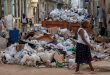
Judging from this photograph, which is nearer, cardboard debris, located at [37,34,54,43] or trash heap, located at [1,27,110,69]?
trash heap, located at [1,27,110,69]

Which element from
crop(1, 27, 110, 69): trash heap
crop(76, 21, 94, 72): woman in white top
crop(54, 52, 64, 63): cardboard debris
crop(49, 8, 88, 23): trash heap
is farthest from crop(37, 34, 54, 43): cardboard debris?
crop(49, 8, 88, 23): trash heap

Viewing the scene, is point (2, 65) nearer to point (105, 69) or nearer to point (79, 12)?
point (105, 69)

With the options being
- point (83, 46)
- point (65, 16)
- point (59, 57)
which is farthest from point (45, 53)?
point (65, 16)

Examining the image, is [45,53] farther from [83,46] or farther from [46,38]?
[46,38]

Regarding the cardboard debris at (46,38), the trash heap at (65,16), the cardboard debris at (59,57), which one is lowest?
the cardboard debris at (59,57)

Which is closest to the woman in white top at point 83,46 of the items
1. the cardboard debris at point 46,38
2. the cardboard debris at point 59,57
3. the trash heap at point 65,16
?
the cardboard debris at point 59,57

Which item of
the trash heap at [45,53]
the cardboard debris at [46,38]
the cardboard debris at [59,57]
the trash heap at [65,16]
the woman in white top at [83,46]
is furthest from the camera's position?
the trash heap at [65,16]

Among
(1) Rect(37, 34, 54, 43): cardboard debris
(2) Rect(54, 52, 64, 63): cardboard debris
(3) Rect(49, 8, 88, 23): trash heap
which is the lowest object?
(2) Rect(54, 52, 64, 63): cardboard debris

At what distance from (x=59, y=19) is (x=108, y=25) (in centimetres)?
297

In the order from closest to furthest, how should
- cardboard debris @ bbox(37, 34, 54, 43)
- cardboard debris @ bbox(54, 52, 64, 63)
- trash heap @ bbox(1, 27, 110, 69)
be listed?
trash heap @ bbox(1, 27, 110, 69), cardboard debris @ bbox(54, 52, 64, 63), cardboard debris @ bbox(37, 34, 54, 43)

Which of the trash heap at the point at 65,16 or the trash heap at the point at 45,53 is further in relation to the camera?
the trash heap at the point at 65,16

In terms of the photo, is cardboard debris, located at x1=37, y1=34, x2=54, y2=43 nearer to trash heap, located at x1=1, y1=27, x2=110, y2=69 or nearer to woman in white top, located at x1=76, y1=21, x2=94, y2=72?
trash heap, located at x1=1, y1=27, x2=110, y2=69

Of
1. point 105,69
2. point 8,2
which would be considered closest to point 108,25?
point 105,69

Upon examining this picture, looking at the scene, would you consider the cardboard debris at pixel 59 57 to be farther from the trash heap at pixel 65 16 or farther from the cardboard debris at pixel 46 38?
the trash heap at pixel 65 16
